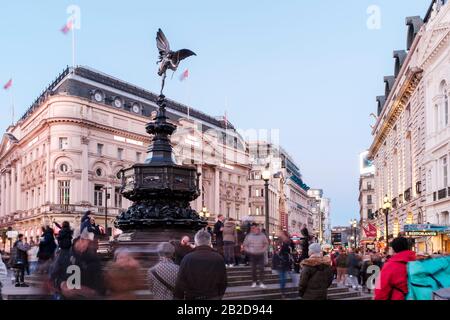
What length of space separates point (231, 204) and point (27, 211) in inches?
1354

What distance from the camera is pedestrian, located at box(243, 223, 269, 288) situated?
58.0 ft

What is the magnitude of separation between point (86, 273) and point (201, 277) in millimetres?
4049

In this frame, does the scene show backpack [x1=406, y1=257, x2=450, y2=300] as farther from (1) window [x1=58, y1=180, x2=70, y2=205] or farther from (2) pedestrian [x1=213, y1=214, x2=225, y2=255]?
(1) window [x1=58, y1=180, x2=70, y2=205]

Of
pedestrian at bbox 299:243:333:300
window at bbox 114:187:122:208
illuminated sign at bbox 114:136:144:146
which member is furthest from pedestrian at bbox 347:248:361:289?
illuminated sign at bbox 114:136:144:146

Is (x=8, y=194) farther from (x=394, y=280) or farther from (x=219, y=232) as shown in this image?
(x=394, y=280)

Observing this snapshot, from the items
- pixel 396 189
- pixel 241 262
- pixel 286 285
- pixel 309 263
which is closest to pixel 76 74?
pixel 396 189

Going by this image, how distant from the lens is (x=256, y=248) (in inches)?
701

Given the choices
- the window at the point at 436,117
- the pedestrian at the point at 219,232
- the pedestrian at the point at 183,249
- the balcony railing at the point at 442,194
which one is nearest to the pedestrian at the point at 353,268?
the pedestrian at the point at 219,232

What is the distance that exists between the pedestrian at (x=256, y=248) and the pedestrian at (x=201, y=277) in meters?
8.82

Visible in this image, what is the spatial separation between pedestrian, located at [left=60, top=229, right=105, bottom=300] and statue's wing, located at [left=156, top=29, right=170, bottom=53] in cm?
995

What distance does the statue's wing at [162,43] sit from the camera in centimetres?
2192

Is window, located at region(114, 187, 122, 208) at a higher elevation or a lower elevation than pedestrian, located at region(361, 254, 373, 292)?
higher

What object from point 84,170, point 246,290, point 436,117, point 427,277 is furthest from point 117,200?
point 427,277
